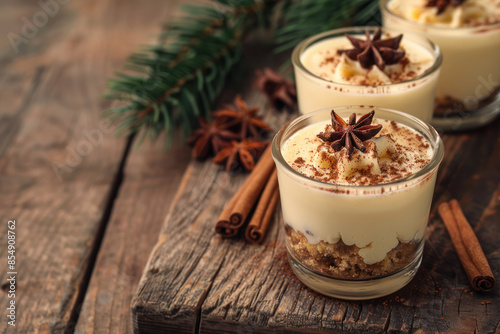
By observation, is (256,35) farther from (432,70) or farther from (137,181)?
(432,70)

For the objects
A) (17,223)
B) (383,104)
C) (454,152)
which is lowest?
(454,152)

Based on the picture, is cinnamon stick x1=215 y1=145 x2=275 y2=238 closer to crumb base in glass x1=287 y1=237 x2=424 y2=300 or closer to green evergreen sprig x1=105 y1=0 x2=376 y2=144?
crumb base in glass x1=287 y1=237 x2=424 y2=300

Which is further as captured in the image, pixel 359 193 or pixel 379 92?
pixel 379 92

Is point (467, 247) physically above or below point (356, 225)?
below

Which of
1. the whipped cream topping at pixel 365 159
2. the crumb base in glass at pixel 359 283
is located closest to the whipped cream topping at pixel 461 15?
the whipped cream topping at pixel 365 159

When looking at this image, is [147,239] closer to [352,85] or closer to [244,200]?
[244,200]

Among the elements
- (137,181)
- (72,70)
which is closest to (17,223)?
(137,181)

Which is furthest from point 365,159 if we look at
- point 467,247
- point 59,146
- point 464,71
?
point 59,146
